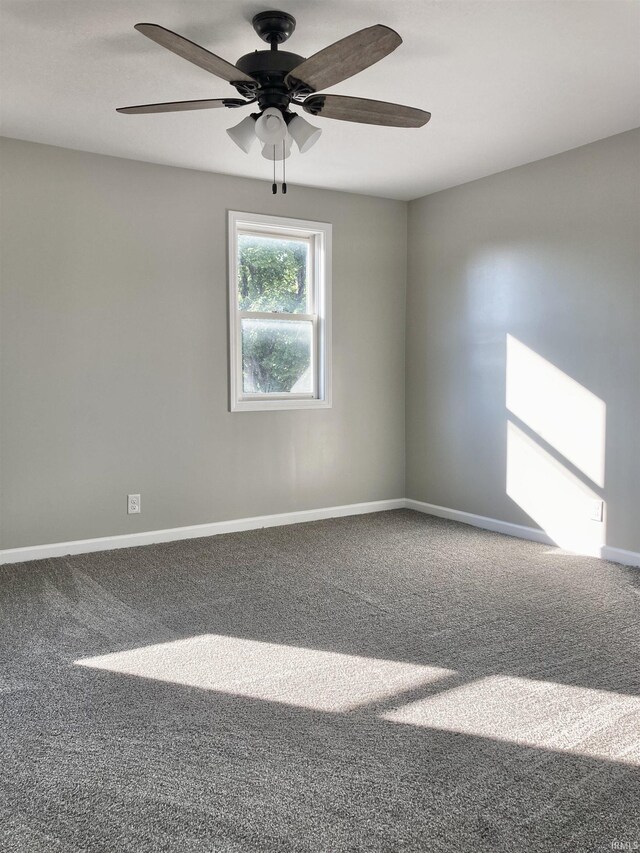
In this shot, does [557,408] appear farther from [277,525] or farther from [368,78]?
[368,78]

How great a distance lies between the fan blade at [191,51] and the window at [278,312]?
2.28 m

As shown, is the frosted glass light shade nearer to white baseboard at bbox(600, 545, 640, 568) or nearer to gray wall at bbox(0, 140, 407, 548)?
gray wall at bbox(0, 140, 407, 548)

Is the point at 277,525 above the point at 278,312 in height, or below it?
below

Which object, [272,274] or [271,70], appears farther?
[272,274]

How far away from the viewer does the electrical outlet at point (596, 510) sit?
4086mm

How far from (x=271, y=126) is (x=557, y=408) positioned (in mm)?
2651

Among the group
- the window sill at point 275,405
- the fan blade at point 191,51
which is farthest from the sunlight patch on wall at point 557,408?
the fan blade at point 191,51

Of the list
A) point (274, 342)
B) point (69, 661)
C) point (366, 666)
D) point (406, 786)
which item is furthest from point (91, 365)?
point (406, 786)

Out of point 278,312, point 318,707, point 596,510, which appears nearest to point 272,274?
point 278,312

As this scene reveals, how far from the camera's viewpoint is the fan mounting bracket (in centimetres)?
251

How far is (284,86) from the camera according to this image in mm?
2516

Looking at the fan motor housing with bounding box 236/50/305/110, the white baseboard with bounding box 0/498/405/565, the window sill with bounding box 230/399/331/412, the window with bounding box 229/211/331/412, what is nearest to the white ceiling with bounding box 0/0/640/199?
the fan motor housing with bounding box 236/50/305/110

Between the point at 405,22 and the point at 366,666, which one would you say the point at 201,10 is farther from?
the point at 366,666

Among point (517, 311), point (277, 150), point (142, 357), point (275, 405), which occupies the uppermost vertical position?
point (277, 150)
